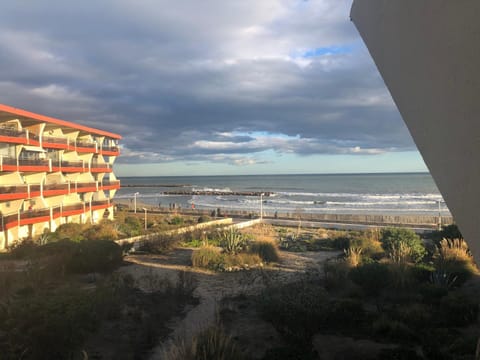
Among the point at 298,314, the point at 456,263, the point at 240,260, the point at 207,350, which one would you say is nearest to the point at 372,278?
the point at 456,263

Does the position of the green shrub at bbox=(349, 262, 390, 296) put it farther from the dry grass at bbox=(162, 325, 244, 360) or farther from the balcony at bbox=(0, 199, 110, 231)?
the balcony at bbox=(0, 199, 110, 231)

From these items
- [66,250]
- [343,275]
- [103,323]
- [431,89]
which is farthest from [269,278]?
[431,89]

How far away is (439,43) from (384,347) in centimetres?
581

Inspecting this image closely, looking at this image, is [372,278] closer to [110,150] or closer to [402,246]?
[402,246]

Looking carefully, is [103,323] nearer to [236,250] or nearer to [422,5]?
[422,5]

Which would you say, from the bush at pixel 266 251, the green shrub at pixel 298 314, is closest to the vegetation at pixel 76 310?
the green shrub at pixel 298 314

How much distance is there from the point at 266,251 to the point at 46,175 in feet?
68.4

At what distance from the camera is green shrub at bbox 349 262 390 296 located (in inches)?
395

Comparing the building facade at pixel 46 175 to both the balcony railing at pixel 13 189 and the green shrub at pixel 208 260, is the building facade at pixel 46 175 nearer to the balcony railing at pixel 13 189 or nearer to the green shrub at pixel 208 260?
the balcony railing at pixel 13 189

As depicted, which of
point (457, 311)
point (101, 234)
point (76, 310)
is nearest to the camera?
point (76, 310)

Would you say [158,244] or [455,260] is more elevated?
[455,260]

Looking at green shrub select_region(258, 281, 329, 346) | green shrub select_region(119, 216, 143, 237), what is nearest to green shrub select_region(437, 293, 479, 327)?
green shrub select_region(258, 281, 329, 346)

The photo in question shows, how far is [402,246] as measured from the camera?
14125 millimetres

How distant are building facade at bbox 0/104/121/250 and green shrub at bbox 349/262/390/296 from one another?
1977 cm
